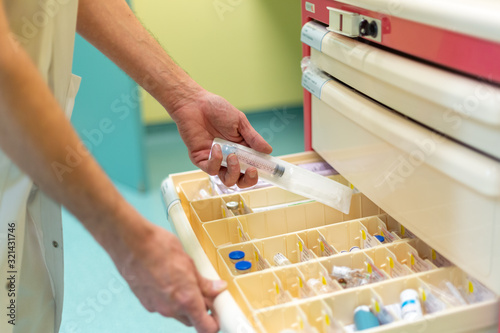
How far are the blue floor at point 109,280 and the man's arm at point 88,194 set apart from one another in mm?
918

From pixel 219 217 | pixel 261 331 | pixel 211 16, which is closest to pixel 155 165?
pixel 211 16

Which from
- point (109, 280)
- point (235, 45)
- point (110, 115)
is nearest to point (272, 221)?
point (109, 280)

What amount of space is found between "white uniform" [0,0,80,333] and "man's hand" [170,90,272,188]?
190 mm

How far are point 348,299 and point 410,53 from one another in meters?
0.30

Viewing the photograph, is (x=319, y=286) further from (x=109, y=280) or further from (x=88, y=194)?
(x=109, y=280)

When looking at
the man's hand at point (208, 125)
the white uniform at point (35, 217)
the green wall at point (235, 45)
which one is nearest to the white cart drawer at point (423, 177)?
the man's hand at point (208, 125)

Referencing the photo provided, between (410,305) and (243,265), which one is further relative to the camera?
(243,265)

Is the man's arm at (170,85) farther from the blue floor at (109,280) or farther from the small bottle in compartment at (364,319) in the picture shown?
the blue floor at (109,280)

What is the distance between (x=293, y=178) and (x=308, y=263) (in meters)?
0.20

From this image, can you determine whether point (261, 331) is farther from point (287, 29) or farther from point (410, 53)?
point (287, 29)

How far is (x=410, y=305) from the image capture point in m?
0.65

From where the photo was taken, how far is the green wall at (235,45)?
103 inches

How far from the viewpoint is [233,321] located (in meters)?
0.60

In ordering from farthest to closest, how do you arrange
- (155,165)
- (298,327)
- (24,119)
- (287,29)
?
(287,29) < (155,165) < (298,327) < (24,119)
